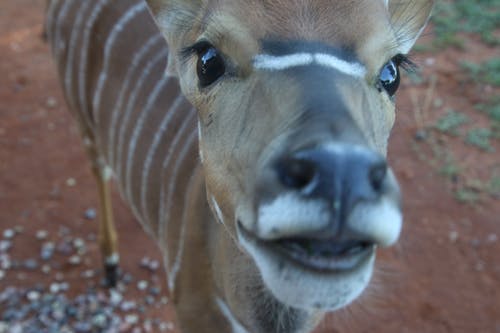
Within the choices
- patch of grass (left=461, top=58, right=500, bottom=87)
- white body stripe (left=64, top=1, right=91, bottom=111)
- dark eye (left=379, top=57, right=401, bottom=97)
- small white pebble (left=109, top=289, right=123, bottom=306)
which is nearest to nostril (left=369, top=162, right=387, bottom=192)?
dark eye (left=379, top=57, right=401, bottom=97)

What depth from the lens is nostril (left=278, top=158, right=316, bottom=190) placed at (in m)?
1.17

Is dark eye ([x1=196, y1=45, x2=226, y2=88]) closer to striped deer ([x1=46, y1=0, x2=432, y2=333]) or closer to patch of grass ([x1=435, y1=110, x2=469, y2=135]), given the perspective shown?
striped deer ([x1=46, y1=0, x2=432, y2=333])

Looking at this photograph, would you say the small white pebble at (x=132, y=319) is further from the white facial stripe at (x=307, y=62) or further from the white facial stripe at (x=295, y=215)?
the white facial stripe at (x=295, y=215)

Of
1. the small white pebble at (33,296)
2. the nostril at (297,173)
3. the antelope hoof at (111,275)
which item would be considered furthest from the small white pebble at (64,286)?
the nostril at (297,173)

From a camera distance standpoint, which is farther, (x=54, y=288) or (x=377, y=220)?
(x=54, y=288)

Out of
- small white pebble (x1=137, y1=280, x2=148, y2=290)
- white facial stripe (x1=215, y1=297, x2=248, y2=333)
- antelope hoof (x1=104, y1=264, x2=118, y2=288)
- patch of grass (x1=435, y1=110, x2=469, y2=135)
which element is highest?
white facial stripe (x1=215, y1=297, x2=248, y2=333)

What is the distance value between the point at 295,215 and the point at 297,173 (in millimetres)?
88

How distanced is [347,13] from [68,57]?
253 cm

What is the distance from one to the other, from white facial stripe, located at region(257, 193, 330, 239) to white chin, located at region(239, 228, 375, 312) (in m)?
0.13

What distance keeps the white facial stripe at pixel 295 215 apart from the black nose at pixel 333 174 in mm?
22

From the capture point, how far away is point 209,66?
1716 mm

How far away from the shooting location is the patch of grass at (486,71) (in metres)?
5.43

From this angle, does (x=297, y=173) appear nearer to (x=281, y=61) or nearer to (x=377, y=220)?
(x=377, y=220)

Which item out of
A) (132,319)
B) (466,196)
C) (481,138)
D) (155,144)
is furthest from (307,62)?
(481,138)
